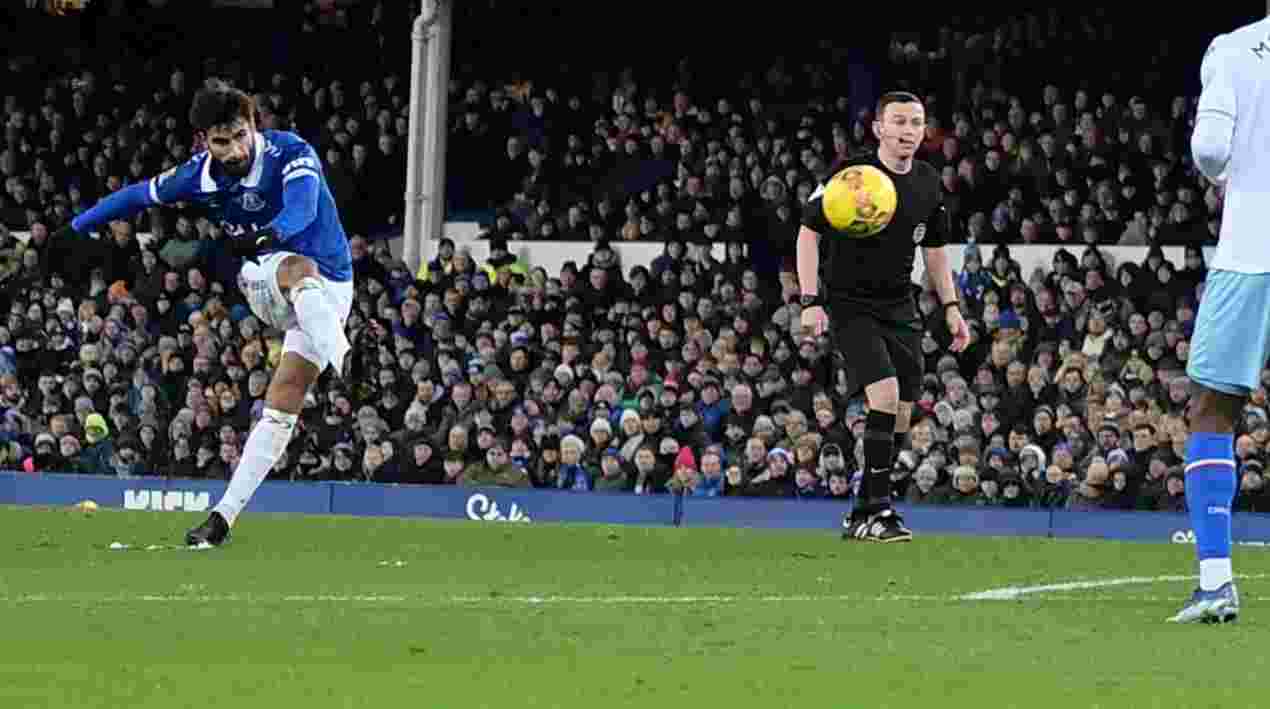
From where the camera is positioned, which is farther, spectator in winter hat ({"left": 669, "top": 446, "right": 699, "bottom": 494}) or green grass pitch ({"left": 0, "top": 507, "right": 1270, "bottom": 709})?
spectator in winter hat ({"left": 669, "top": 446, "right": 699, "bottom": 494})

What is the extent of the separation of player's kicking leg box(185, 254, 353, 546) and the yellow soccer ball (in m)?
→ 2.49

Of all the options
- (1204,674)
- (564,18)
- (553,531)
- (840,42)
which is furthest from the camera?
(564,18)

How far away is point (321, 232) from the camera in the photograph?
1355cm

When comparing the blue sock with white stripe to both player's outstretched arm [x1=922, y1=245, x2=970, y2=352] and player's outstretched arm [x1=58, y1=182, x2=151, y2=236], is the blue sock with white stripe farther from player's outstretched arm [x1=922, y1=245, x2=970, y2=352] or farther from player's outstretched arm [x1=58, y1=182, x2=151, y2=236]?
player's outstretched arm [x1=58, y1=182, x2=151, y2=236]

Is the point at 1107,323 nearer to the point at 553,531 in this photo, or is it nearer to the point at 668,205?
the point at 668,205

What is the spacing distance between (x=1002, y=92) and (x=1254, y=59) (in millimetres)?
19249

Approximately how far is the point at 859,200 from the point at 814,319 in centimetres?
67

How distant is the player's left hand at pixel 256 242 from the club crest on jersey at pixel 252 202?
0.14 m

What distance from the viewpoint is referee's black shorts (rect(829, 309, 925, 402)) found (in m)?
13.8

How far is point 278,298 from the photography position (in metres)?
13.4

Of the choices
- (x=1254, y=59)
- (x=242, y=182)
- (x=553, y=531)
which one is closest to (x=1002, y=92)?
(x=553, y=531)

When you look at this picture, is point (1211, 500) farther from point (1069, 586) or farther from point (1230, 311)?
point (1069, 586)

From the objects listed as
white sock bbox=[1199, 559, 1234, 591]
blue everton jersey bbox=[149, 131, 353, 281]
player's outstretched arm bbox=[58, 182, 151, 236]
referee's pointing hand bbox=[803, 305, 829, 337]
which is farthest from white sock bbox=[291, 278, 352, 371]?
white sock bbox=[1199, 559, 1234, 591]

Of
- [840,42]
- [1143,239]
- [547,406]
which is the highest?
[840,42]
